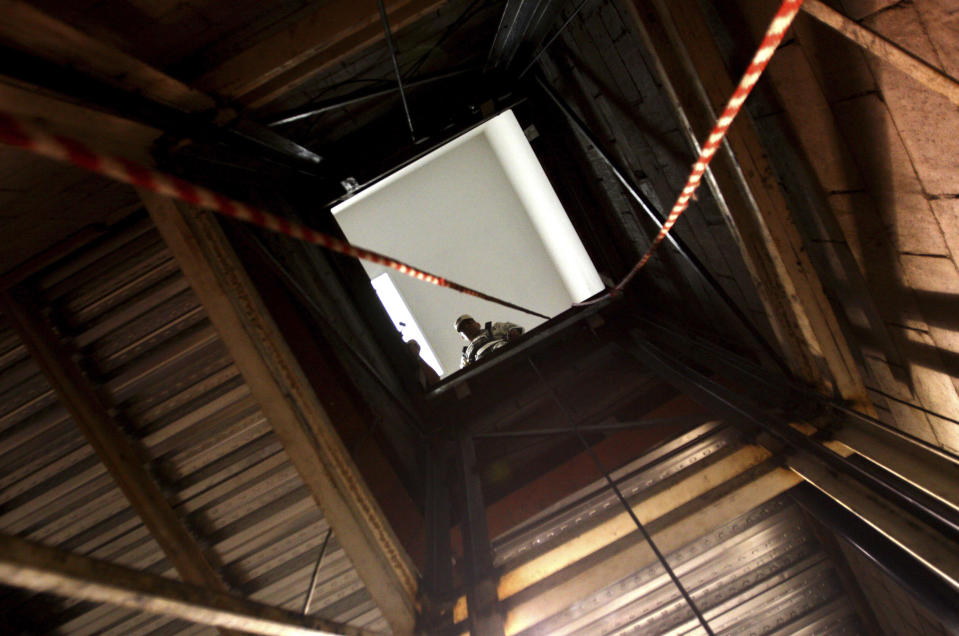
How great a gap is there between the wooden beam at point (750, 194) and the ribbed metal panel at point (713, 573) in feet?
2.20

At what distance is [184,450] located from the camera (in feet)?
11.5

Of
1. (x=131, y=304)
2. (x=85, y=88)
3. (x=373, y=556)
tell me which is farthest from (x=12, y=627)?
(x=85, y=88)

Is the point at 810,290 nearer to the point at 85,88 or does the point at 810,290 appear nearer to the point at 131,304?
the point at 85,88

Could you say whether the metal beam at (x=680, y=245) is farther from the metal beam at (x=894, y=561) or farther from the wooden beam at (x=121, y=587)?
the wooden beam at (x=121, y=587)

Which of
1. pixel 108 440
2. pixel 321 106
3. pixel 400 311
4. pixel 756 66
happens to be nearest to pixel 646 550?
pixel 756 66

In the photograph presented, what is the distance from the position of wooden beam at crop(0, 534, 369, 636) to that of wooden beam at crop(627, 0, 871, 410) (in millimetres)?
2593

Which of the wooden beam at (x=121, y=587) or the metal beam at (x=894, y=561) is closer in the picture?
the wooden beam at (x=121, y=587)

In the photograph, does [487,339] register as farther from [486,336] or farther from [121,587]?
[121,587]

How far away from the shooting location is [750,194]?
8.17 ft

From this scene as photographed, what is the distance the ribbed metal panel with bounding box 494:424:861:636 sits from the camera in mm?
2949

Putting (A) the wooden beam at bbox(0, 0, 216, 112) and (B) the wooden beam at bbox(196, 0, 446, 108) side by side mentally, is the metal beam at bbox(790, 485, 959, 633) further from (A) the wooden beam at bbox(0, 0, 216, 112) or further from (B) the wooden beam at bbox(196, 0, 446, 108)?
(A) the wooden beam at bbox(0, 0, 216, 112)

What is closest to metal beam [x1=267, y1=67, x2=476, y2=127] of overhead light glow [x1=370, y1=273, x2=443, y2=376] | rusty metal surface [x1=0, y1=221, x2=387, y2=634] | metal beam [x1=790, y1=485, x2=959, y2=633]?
rusty metal surface [x1=0, y1=221, x2=387, y2=634]

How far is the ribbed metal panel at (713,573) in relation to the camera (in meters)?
2.95

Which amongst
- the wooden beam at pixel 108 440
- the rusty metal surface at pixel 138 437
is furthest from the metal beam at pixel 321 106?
the wooden beam at pixel 108 440
